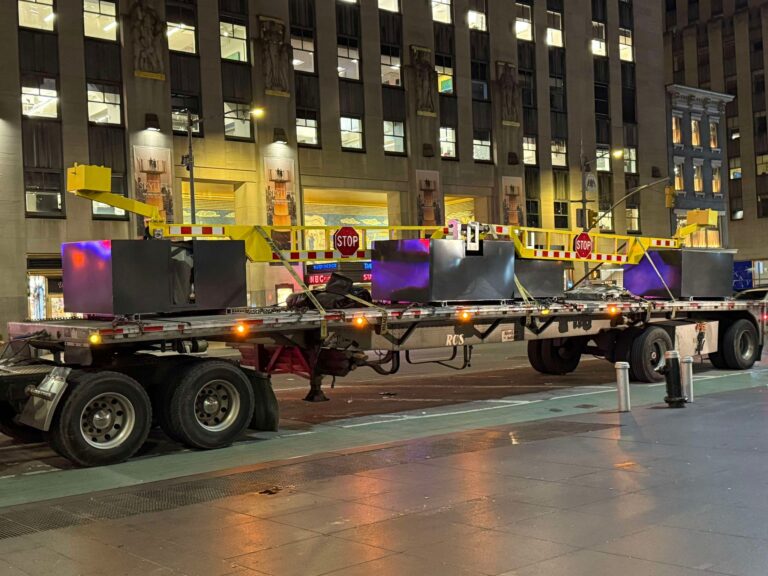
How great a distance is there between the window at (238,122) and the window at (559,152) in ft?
67.4

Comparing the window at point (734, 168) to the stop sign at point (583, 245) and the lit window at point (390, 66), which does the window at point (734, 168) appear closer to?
the lit window at point (390, 66)

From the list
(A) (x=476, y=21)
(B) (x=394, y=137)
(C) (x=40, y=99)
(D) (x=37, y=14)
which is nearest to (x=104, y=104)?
(C) (x=40, y=99)

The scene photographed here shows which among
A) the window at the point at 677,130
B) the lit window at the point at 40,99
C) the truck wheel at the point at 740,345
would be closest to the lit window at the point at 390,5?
the lit window at the point at 40,99

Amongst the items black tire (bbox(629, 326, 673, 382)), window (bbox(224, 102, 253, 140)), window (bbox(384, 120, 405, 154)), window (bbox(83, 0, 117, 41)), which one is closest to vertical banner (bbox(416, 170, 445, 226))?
window (bbox(384, 120, 405, 154))

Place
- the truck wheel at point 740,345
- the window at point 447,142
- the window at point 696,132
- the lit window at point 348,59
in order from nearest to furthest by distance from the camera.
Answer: the truck wheel at point 740,345 → the lit window at point 348,59 → the window at point 447,142 → the window at point 696,132

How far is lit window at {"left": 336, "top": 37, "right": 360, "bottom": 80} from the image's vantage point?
42.3 metres

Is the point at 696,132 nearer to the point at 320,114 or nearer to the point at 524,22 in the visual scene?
the point at 524,22

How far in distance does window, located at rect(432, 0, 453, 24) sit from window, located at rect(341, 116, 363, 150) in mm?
8492

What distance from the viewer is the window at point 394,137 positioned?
43.8 m

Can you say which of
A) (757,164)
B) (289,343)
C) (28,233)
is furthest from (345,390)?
(757,164)

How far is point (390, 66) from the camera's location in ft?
145

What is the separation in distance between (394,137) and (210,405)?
34.6 meters

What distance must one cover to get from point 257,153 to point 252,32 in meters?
5.58

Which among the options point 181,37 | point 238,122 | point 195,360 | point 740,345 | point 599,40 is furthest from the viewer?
point 599,40
